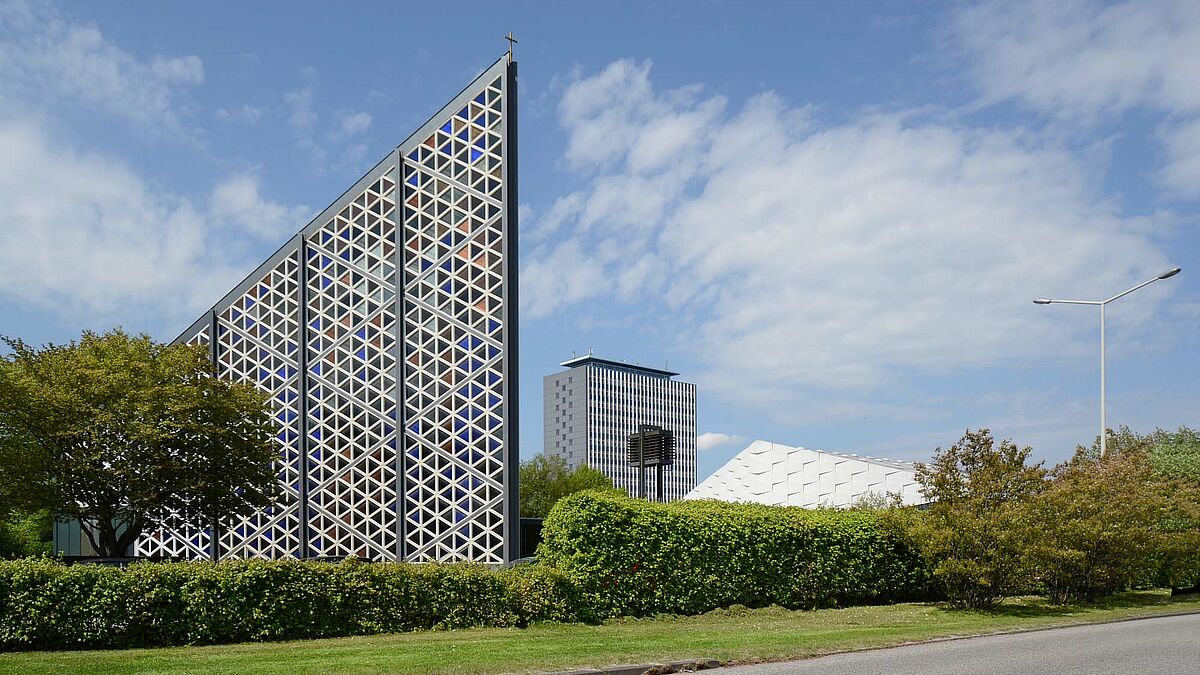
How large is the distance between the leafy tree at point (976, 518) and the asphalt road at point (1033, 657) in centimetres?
362

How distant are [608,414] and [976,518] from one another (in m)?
164

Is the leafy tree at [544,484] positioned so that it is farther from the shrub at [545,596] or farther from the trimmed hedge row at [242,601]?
the trimmed hedge row at [242,601]

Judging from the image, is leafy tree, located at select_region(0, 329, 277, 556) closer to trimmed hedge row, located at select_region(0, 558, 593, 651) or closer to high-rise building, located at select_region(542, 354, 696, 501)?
trimmed hedge row, located at select_region(0, 558, 593, 651)

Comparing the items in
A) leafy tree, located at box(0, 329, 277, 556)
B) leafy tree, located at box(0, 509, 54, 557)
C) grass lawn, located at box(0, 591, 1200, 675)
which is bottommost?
leafy tree, located at box(0, 509, 54, 557)

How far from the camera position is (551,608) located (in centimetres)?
1750

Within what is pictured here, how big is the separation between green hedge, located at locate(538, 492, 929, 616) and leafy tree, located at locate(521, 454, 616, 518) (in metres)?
47.4

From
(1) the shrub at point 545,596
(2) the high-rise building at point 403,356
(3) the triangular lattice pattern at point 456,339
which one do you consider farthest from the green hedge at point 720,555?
(3) the triangular lattice pattern at point 456,339

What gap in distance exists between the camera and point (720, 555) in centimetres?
1964

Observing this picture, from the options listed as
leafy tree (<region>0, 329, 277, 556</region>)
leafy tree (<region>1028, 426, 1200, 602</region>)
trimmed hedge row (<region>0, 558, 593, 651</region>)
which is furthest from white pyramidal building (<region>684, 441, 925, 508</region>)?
trimmed hedge row (<region>0, 558, 593, 651</region>)

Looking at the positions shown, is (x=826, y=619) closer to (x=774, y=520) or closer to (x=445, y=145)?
(x=774, y=520)

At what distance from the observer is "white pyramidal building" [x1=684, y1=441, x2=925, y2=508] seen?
6694 cm

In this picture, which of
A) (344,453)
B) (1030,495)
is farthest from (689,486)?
(1030,495)

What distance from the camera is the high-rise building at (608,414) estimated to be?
596 ft

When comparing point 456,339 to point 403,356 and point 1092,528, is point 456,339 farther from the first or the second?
point 1092,528
